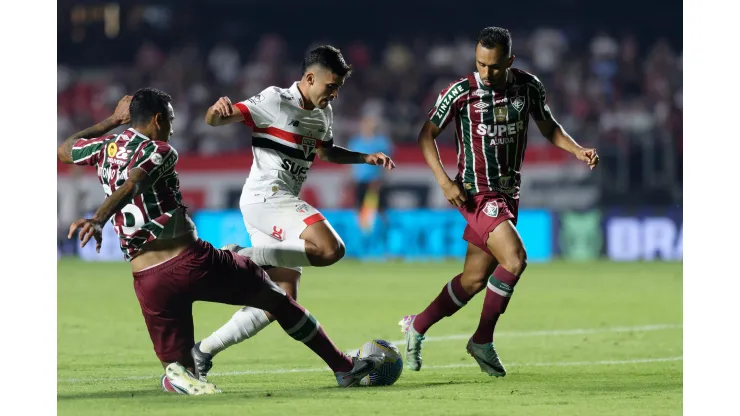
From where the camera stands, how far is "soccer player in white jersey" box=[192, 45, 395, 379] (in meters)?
6.39

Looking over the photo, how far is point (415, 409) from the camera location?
5301mm

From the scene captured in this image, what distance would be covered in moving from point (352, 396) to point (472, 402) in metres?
0.62

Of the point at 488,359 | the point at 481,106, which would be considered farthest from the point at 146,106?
the point at 488,359

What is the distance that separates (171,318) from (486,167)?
7.44ft

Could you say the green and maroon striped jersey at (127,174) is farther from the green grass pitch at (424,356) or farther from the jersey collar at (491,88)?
the jersey collar at (491,88)

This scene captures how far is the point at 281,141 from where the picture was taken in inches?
259

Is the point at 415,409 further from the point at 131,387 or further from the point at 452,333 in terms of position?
the point at 452,333

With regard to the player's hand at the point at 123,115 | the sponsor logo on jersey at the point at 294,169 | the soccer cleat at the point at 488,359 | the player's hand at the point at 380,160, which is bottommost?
the soccer cleat at the point at 488,359

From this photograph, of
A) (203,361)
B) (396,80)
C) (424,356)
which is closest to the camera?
(203,361)

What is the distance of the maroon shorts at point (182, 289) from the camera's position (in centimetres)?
561

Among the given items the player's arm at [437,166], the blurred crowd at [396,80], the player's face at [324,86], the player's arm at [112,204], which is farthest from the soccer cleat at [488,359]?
the blurred crowd at [396,80]

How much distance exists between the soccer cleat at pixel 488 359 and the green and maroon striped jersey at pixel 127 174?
6.83ft

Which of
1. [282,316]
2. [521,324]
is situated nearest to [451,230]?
[521,324]

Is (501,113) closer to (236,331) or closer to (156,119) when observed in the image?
(236,331)
